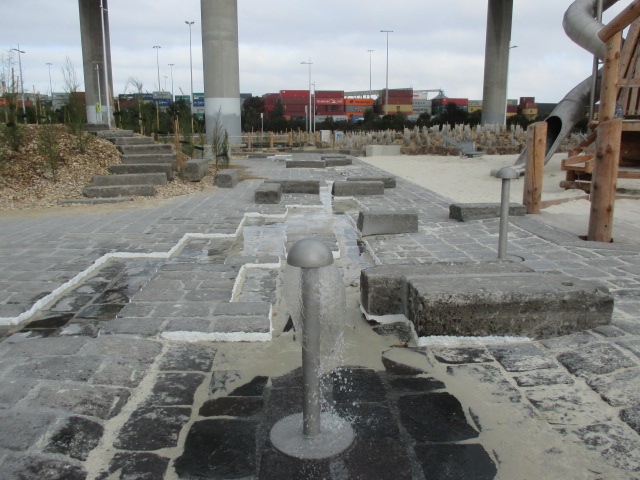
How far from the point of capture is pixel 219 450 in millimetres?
2322

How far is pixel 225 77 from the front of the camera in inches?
813

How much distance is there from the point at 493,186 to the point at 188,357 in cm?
1118

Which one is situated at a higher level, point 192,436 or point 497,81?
point 497,81

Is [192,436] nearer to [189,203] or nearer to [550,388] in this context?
[550,388]

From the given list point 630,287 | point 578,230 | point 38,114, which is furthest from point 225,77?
point 630,287

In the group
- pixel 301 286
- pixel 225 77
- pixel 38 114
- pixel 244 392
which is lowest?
pixel 244 392

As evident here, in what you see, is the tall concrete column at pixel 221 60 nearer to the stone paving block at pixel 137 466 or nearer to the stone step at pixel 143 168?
the stone step at pixel 143 168

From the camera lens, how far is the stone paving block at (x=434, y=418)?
2.44 m

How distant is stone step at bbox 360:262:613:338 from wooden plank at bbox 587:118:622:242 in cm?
268

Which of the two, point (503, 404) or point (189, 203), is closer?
point (503, 404)

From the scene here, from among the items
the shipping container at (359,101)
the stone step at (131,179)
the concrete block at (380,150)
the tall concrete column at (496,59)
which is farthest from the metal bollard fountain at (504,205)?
the shipping container at (359,101)

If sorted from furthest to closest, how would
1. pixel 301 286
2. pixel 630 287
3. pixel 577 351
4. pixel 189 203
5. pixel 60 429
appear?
pixel 189 203 < pixel 630 287 < pixel 577 351 < pixel 60 429 < pixel 301 286

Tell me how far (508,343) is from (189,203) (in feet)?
22.1

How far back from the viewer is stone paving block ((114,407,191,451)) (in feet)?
7.77
